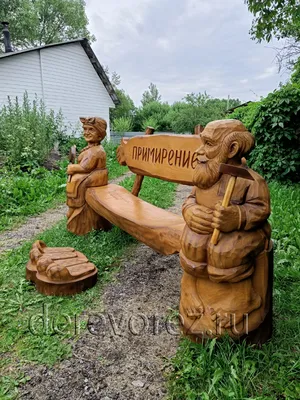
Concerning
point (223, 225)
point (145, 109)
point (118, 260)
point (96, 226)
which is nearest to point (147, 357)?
point (223, 225)

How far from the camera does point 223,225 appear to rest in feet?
4.86

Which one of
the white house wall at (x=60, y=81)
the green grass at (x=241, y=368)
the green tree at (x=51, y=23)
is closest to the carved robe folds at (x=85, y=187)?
the green grass at (x=241, y=368)

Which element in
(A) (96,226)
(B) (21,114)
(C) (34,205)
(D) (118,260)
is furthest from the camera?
(B) (21,114)

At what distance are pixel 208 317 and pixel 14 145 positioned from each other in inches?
266

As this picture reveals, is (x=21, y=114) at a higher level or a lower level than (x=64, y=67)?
lower

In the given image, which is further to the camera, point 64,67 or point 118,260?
point 64,67

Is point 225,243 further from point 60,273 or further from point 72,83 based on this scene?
point 72,83

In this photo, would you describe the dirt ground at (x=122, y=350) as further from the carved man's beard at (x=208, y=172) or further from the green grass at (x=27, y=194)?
the green grass at (x=27, y=194)

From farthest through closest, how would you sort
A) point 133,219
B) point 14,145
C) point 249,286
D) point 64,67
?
point 64,67
point 14,145
point 133,219
point 249,286

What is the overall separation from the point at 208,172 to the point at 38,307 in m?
1.56

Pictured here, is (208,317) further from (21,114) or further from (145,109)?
(145,109)

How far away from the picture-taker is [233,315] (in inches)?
62.9

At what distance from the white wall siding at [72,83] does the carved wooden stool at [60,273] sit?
36.2ft

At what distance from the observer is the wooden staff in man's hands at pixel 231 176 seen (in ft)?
4.67
